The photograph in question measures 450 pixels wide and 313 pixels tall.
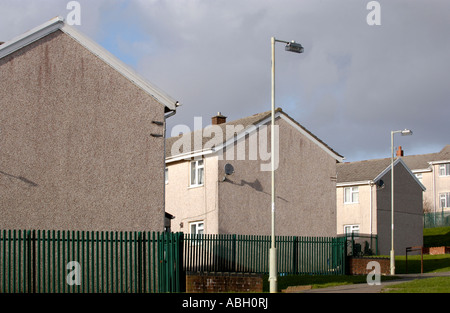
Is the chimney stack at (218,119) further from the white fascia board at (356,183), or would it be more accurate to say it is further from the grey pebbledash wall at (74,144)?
the grey pebbledash wall at (74,144)

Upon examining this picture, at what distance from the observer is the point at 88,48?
22.4 metres

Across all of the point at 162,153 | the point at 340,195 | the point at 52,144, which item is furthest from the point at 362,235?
the point at 52,144

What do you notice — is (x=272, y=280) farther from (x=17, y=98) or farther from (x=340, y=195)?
(x=340, y=195)

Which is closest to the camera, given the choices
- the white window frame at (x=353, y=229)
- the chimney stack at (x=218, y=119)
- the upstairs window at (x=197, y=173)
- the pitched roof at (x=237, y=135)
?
the pitched roof at (x=237, y=135)

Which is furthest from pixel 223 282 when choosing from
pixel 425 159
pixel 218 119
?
pixel 425 159

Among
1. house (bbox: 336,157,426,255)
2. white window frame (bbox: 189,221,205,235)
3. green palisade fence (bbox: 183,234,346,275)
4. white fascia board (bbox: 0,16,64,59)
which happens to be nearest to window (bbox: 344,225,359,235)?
house (bbox: 336,157,426,255)

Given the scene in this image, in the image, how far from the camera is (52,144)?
21453mm

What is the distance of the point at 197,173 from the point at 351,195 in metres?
18.0

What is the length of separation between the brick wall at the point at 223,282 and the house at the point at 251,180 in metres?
10.7

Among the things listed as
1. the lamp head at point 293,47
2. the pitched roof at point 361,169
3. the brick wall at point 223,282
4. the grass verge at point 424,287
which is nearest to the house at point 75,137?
the brick wall at point 223,282

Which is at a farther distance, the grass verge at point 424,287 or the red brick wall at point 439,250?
the red brick wall at point 439,250

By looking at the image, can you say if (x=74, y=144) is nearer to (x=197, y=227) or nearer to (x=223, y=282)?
(x=223, y=282)

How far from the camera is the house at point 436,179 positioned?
64688 millimetres

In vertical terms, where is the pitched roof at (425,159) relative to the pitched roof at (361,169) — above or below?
above
